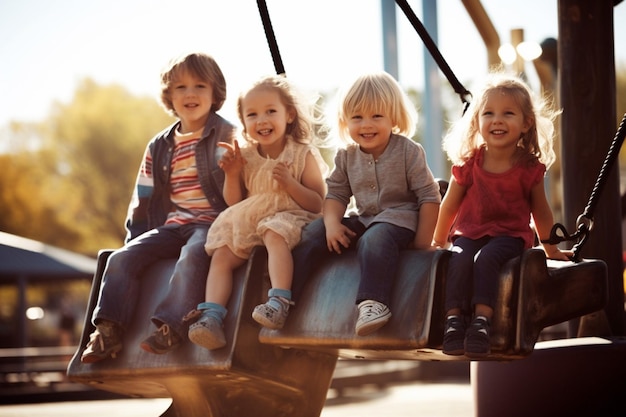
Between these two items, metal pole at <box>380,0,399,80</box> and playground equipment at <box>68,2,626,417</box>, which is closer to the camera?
playground equipment at <box>68,2,626,417</box>

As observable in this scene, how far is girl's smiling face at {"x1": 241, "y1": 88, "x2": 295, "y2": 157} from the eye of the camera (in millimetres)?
4395

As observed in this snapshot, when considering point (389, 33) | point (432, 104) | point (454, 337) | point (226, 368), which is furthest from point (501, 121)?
point (432, 104)

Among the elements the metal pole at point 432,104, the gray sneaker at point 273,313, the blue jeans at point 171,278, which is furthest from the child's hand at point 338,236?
the metal pole at point 432,104

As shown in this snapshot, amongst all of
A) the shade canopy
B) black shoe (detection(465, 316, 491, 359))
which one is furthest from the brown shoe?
the shade canopy

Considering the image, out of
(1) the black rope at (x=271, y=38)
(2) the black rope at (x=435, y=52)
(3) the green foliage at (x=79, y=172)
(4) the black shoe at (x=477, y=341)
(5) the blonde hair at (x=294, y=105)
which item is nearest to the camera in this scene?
(4) the black shoe at (x=477, y=341)

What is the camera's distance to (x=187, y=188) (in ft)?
15.8

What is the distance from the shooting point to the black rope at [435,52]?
4.33 m

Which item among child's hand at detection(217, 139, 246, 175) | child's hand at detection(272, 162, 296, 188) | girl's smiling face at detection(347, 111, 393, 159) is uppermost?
girl's smiling face at detection(347, 111, 393, 159)

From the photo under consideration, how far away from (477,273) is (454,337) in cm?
25

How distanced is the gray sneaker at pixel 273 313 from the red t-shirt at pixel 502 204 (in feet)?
2.32

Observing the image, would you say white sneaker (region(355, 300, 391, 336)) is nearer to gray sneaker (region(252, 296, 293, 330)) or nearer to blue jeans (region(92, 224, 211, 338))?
gray sneaker (region(252, 296, 293, 330))

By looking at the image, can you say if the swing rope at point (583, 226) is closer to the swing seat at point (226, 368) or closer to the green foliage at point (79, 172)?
the swing seat at point (226, 368)

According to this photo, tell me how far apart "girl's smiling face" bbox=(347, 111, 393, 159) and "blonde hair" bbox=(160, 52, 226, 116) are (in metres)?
0.98

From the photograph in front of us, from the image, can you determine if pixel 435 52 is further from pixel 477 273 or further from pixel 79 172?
pixel 79 172
